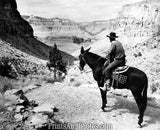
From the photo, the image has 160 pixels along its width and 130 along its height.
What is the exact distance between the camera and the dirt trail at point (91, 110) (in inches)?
408

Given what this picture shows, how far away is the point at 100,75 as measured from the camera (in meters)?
11.1

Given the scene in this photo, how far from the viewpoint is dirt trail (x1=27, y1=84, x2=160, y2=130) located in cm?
1036

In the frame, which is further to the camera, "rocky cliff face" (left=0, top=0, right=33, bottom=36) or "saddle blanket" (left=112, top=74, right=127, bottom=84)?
Answer: "rocky cliff face" (left=0, top=0, right=33, bottom=36)

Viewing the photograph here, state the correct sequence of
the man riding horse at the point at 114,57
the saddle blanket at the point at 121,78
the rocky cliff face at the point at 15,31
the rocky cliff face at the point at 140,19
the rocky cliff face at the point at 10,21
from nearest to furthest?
the saddle blanket at the point at 121,78 → the man riding horse at the point at 114,57 → the rocky cliff face at the point at 15,31 → the rocky cliff face at the point at 10,21 → the rocky cliff face at the point at 140,19

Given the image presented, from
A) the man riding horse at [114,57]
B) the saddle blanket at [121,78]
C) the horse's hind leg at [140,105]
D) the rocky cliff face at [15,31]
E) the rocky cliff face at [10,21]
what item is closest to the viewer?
the horse's hind leg at [140,105]

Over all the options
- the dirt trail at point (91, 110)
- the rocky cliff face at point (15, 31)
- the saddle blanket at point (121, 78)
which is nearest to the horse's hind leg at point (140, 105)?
the dirt trail at point (91, 110)

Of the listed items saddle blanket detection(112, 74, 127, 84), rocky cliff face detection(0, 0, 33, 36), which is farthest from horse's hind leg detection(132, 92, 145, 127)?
rocky cliff face detection(0, 0, 33, 36)

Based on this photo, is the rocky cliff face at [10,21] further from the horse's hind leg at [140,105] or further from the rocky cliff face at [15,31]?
the horse's hind leg at [140,105]

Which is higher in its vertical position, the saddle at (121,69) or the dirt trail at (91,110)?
the saddle at (121,69)

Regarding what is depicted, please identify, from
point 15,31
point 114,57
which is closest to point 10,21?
point 15,31

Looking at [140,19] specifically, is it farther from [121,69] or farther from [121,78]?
[121,78]

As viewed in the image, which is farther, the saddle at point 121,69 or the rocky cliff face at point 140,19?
the rocky cliff face at point 140,19

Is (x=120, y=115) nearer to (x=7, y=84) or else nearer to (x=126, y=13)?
Answer: (x=7, y=84)

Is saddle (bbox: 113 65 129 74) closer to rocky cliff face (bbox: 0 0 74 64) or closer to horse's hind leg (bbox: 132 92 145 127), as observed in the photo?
horse's hind leg (bbox: 132 92 145 127)
